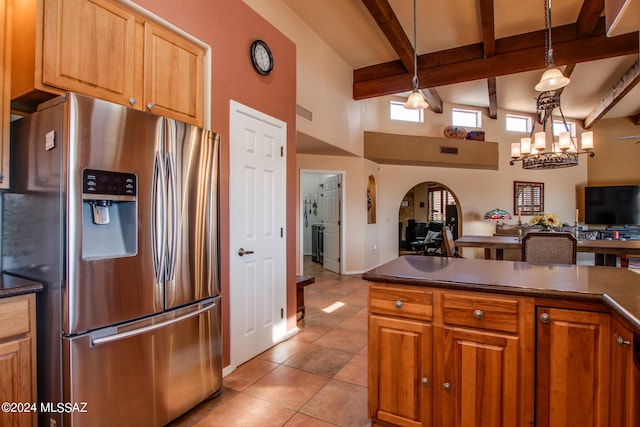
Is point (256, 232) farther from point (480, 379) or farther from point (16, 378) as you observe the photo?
point (480, 379)

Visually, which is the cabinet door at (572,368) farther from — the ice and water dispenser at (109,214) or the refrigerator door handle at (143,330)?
the ice and water dispenser at (109,214)

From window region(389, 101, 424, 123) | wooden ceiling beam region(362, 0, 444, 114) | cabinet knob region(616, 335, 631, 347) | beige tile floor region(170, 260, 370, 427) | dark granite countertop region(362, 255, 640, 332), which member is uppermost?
wooden ceiling beam region(362, 0, 444, 114)

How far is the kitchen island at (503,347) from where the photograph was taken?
4.58ft

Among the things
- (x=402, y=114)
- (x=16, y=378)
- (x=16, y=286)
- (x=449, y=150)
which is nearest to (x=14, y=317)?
(x=16, y=286)

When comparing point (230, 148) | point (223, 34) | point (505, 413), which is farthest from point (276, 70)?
point (505, 413)

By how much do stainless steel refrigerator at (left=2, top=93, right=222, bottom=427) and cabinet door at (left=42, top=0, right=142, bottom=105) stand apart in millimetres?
189

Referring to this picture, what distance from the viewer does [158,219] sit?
1821mm

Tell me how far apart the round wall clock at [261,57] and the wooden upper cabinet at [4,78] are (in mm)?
1604

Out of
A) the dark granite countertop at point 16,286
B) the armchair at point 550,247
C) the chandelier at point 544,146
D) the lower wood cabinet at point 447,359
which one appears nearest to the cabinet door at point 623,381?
the lower wood cabinet at point 447,359

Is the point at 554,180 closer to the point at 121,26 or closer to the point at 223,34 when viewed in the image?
the point at 223,34

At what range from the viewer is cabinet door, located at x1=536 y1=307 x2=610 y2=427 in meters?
1.41

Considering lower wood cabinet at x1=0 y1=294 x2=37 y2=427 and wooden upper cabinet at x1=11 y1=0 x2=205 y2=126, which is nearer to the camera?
lower wood cabinet at x1=0 y1=294 x2=37 y2=427

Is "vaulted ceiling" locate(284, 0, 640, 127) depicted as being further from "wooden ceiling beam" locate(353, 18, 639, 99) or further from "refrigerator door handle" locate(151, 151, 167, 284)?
"refrigerator door handle" locate(151, 151, 167, 284)

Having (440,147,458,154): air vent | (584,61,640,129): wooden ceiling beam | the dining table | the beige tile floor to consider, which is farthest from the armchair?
(440,147,458,154): air vent
